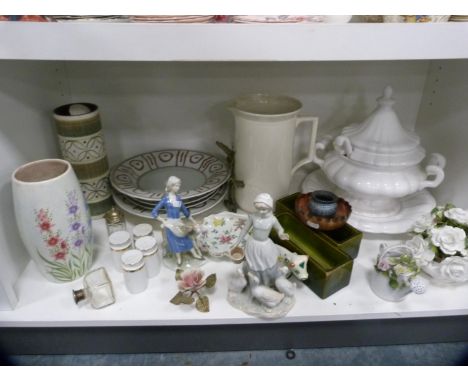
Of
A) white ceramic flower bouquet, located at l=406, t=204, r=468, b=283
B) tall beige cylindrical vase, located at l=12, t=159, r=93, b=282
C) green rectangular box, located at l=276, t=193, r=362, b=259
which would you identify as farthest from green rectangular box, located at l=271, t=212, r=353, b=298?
tall beige cylindrical vase, located at l=12, t=159, r=93, b=282

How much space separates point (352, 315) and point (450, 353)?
0.67 feet

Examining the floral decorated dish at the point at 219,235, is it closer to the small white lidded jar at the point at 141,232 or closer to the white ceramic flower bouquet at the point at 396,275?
the small white lidded jar at the point at 141,232

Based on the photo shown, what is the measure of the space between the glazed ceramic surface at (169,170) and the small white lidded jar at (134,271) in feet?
0.50

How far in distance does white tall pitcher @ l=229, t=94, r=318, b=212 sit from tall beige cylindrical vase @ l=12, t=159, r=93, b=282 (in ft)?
0.91

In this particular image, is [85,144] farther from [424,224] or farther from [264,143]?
[424,224]

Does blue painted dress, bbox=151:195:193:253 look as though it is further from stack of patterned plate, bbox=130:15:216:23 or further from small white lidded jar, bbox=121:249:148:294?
stack of patterned plate, bbox=130:15:216:23

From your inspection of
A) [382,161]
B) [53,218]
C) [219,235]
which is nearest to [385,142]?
A: [382,161]

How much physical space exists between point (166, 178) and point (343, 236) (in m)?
0.36

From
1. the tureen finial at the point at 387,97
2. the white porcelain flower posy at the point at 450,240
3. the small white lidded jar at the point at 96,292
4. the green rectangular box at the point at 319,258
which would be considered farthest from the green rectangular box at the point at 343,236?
the small white lidded jar at the point at 96,292

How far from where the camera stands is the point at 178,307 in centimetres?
55

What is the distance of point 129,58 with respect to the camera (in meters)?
0.42

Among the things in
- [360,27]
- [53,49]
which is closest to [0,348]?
[53,49]

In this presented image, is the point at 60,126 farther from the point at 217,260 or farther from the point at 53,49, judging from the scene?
the point at 217,260

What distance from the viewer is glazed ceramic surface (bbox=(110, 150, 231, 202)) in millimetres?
695
